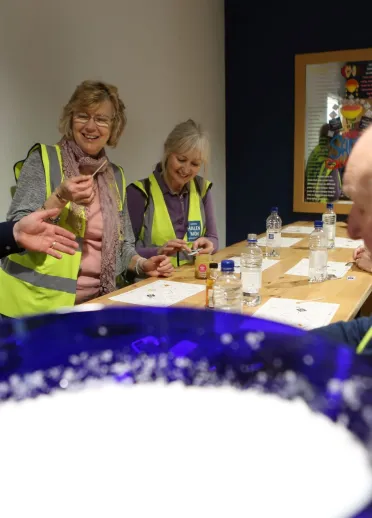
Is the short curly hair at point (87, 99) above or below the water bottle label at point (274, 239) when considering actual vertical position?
above

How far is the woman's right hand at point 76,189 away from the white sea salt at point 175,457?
1297mm

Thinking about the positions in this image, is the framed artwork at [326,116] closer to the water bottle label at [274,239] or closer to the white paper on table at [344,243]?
the white paper on table at [344,243]

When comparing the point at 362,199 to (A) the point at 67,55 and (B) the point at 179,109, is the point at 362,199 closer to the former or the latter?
(A) the point at 67,55

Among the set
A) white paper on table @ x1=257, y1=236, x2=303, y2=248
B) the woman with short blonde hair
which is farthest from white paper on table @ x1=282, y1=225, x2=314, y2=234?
the woman with short blonde hair

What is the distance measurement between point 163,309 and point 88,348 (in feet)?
0.28

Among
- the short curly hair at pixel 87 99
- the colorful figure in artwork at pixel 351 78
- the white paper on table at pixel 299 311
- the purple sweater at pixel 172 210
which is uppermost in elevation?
the colorful figure in artwork at pixel 351 78

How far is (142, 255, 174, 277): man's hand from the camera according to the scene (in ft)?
7.01

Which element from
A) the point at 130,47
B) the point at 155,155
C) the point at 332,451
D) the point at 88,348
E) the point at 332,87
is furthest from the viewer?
the point at 332,87

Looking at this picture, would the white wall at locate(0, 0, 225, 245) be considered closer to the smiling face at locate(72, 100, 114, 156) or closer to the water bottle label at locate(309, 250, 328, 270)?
the smiling face at locate(72, 100, 114, 156)

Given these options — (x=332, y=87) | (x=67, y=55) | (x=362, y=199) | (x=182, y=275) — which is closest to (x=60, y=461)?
(x=362, y=199)

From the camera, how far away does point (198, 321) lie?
21.6 inches

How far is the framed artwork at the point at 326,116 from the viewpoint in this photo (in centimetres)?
429

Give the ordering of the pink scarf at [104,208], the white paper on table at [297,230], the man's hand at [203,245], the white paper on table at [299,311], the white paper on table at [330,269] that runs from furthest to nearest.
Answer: the white paper on table at [297,230] < the man's hand at [203,245] < the white paper on table at [330,269] < the pink scarf at [104,208] < the white paper on table at [299,311]

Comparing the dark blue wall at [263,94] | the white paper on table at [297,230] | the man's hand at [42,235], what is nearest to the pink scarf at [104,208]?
the man's hand at [42,235]
